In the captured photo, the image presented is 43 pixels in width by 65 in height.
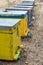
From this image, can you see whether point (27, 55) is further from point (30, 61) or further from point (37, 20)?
point (37, 20)

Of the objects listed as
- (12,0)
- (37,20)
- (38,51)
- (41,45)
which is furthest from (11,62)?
(12,0)

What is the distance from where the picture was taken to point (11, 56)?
394 centimetres

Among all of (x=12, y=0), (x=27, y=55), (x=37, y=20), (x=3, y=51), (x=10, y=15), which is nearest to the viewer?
(x=3, y=51)

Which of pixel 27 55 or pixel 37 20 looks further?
pixel 37 20

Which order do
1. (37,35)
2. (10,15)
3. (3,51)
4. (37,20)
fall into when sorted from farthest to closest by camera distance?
1. (37,20)
2. (37,35)
3. (10,15)
4. (3,51)

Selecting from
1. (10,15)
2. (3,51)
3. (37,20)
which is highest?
(10,15)

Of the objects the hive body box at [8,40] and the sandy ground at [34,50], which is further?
the sandy ground at [34,50]

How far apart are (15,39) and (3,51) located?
1.16 feet

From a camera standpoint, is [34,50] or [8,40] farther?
[34,50]

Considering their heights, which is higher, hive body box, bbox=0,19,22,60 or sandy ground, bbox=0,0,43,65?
hive body box, bbox=0,19,22,60

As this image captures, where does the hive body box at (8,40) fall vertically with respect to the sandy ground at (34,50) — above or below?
above

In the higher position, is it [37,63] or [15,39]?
[15,39]

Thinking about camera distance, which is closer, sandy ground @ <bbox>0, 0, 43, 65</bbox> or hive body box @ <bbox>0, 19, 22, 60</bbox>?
hive body box @ <bbox>0, 19, 22, 60</bbox>

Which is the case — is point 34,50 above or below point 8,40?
below
